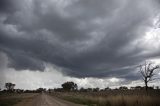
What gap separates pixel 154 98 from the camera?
781 inches

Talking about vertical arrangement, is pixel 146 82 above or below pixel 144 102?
above

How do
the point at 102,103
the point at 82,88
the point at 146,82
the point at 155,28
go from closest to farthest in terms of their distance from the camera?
the point at 155,28
the point at 102,103
the point at 146,82
the point at 82,88

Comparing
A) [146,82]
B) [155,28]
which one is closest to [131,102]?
[155,28]

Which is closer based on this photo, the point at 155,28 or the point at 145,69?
the point at 155,28

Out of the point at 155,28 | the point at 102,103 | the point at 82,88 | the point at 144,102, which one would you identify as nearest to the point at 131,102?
the point at 144,102

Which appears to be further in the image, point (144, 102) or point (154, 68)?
Answer: point (154, 68)

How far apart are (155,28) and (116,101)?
542 inches

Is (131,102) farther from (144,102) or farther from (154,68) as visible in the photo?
(154,68)

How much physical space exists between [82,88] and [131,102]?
17210 centimetres

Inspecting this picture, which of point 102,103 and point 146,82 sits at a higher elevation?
point 146,82

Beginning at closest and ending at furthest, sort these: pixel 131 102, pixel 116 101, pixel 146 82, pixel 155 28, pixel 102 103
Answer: pixel 155 28, pixel 131 102, pixel 116 101, pixel 102 103, pixel 146 82

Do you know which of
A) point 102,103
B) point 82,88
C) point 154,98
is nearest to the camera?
point 154,98

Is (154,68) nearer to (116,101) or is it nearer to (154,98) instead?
(116,101)

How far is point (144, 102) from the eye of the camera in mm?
20188
